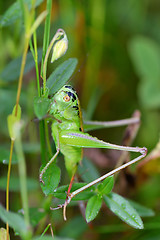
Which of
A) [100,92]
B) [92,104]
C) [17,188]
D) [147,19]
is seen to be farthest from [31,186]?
[147,19]

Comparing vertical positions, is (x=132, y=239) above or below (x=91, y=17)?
below

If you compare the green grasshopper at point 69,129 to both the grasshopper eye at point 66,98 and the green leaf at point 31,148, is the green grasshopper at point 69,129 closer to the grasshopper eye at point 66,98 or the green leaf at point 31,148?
the grasshopper eye at point 66,98

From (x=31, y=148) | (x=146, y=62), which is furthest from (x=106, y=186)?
(x=146, y=62)

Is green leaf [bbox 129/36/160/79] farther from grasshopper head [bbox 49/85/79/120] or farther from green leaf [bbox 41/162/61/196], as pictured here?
green leaf [bbox 41/162/61/196]

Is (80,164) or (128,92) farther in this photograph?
(128,92)

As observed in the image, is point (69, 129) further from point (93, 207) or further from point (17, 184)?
point (17, 184)

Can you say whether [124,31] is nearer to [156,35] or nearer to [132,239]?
[156,35]
